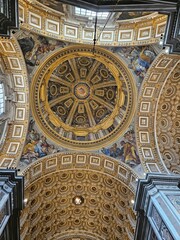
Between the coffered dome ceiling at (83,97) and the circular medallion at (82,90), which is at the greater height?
the circular medallion at (82,90)

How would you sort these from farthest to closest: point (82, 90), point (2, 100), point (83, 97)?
point (83, 97) → point (82, 90) → point (2, 100)

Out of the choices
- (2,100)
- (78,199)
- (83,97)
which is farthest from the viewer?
(83,97)

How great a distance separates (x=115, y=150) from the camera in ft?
57.5

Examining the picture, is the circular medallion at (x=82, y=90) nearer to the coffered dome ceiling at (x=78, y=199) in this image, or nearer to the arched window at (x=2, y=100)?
the coffered dome ceiling at (x=78, y=199)

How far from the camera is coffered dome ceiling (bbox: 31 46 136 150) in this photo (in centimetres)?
1678

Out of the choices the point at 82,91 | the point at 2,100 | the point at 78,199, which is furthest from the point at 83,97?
the point at 78,199

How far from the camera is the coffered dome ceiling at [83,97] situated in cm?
1678

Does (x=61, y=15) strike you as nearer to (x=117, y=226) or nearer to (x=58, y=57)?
(x=58, y=57)

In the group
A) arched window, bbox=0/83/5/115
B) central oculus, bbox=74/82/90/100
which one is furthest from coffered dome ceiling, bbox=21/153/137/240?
central oculus, bbox=74/82/90/100

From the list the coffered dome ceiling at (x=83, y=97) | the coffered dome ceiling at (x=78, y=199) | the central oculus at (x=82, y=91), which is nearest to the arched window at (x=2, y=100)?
the coffered dome ceiling at (x=83, y=97)

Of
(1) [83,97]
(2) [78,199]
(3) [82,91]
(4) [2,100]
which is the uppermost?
(3) [82,91]

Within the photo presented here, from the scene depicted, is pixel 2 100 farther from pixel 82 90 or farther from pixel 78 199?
pixel 78 199

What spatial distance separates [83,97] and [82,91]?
50 centimetres

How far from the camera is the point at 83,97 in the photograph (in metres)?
20.7
